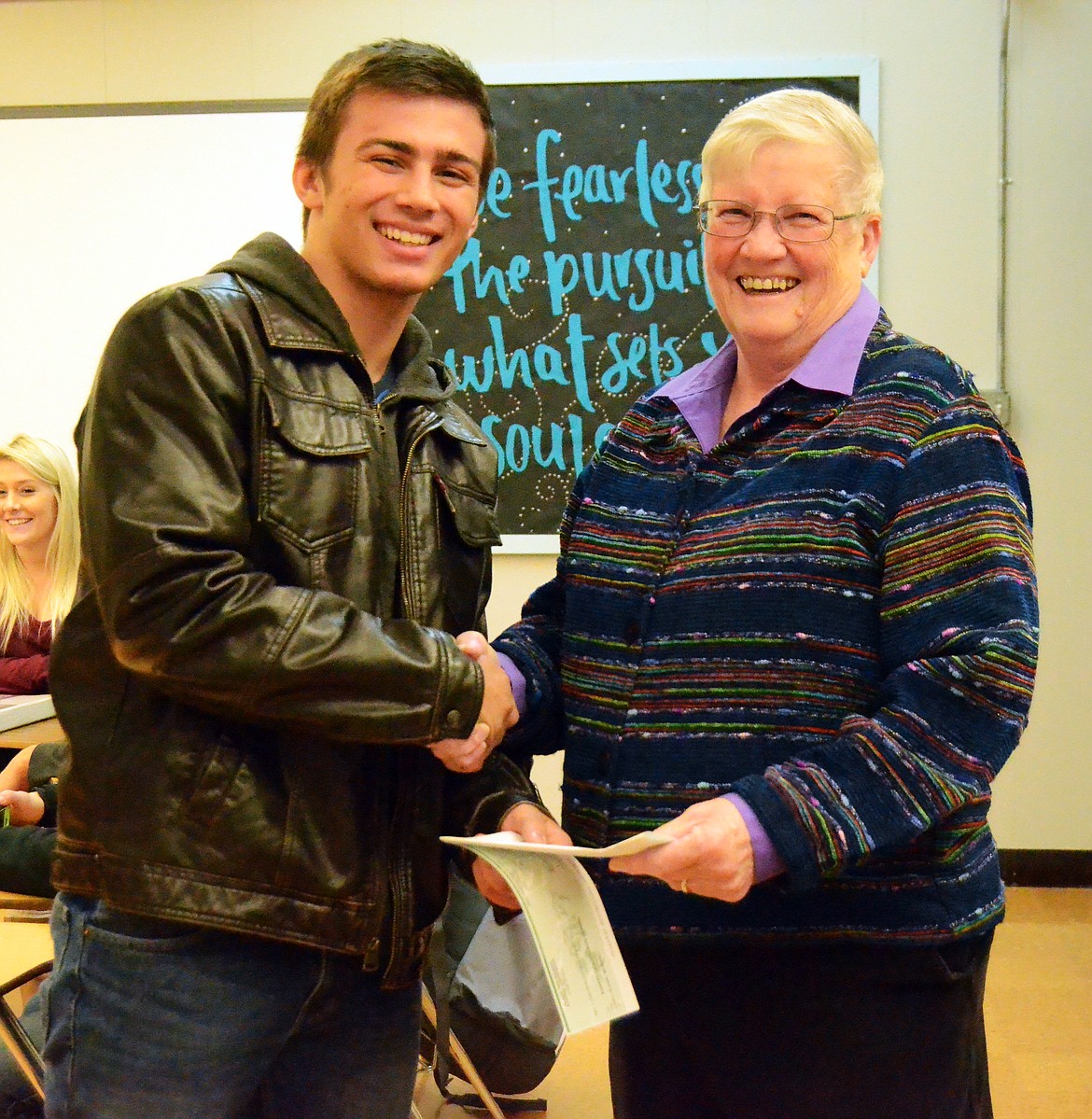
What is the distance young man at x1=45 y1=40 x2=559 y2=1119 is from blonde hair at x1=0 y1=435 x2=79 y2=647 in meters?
2.14

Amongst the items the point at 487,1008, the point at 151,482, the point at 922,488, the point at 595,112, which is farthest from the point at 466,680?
the point at 595,112

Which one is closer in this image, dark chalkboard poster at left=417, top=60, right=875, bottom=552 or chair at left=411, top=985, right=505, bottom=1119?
chair at left=411, top=985, right=505, bottom=1119

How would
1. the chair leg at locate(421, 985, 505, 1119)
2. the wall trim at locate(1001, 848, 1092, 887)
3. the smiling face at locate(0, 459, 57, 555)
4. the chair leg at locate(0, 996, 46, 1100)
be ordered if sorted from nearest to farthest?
the chair leg at locate(0, 996, 46, 1100)
the chair leg at locate(421, 985, 505, 1119)
the smiling face at locate(0, 459, 57, 555)
the wall trim at locate(1001, 848, 1092, 887)

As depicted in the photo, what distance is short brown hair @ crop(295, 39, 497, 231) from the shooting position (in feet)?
4.47

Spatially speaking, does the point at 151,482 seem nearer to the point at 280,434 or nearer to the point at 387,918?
the point at 280,434

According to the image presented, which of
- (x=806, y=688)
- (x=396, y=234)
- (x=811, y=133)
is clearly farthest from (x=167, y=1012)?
(x=811, y=133)

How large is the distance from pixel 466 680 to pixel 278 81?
120 inches

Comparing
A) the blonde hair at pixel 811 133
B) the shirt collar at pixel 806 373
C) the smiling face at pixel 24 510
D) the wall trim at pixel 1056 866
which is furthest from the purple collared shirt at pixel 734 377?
the wall trim at pixel 1056 866

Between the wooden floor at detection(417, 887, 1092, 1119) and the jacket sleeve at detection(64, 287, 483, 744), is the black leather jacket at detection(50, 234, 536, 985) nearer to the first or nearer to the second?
the jacket sleeve at detection(64, 287, 483, 744)

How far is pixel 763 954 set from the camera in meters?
1.22

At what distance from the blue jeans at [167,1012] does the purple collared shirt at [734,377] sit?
1.30 feet

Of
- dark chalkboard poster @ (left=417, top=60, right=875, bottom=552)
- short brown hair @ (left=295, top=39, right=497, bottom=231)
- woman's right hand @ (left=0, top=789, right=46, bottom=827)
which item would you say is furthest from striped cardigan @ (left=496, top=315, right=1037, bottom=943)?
dark chalkboard poster @ (left=417, top=60, right=875, bottom=552)

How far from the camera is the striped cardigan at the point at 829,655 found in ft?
3.66

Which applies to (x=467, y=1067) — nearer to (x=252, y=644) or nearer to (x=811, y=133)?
(x=252, y=644)
